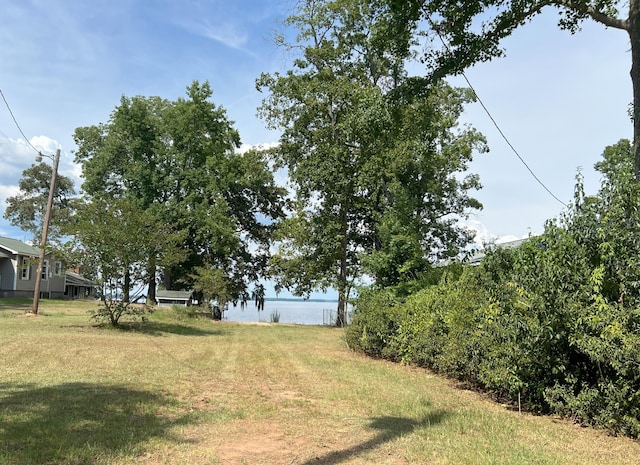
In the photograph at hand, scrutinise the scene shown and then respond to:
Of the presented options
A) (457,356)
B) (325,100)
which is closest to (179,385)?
(457,356)

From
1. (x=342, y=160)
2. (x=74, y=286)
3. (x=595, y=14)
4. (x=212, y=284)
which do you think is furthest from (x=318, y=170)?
(x=74, y=286)

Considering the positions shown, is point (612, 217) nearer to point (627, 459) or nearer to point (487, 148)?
point (627, 459)

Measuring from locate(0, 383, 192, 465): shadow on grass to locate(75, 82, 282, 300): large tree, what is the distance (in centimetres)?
2897

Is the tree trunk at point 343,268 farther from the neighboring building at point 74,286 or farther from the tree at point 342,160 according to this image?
the neighboring building at point 74,286

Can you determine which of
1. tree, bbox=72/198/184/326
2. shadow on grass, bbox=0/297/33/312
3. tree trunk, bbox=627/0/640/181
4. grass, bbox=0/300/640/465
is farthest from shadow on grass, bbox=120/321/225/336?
tree trunk, bbox=627/0/640/181

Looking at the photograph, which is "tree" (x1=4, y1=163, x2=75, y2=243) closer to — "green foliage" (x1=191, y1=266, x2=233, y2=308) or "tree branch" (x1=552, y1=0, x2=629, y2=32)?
"green foliage" (x1=191, y1=266, x2=233, y2=308)

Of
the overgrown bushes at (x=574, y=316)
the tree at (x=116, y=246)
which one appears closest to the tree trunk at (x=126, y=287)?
the tree at (x=116, y=246)

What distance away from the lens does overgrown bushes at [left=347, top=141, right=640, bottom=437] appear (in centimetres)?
583

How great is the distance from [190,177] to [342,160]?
1618 centimetres

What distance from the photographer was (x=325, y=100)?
27406 millimetres

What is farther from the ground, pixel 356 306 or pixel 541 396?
pixel 356 306

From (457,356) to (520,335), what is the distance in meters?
2.32

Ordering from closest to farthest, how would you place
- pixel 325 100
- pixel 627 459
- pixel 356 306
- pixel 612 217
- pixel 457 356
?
pixel 627 459
pixel 612 217
pixel 457 356
pixel 356 306
pixel 325 100

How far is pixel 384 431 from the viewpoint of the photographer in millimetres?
5715
